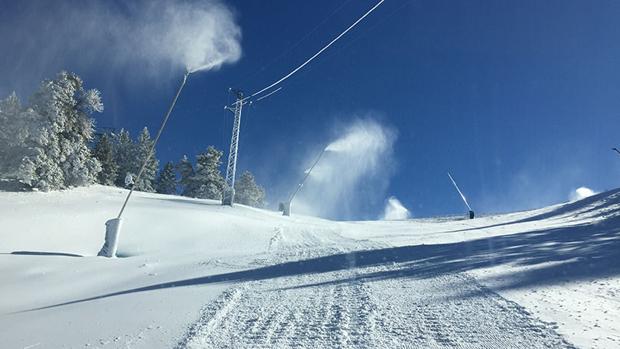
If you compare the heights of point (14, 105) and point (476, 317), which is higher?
point (14, 105)

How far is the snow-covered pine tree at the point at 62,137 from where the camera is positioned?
2928 cm

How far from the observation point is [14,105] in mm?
30188

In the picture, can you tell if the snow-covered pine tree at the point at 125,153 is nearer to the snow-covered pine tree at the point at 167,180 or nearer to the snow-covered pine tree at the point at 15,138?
the snow-covered pine tree at the point at 167,180

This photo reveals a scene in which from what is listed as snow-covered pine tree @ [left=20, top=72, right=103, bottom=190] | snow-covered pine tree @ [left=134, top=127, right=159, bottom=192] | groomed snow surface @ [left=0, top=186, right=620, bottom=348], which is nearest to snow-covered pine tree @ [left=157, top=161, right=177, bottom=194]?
snow-covered pine tree @ [left=134, top=127, right=159, bottom=192]

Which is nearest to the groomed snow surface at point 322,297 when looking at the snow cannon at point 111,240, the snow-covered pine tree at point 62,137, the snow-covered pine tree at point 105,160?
the snow cannon at point 111,240

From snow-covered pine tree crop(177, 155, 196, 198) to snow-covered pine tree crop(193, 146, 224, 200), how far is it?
36.1 inches

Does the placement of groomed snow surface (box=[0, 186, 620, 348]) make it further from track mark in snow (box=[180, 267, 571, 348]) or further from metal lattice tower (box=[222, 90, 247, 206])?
metal lattice tower (box=[222, 90, 247, 206])

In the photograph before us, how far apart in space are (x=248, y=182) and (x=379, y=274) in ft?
196

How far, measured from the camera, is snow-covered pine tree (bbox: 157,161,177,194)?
6419 centimetres

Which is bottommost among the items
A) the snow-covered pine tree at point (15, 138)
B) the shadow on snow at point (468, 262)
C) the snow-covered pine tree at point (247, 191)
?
the shadow on snow at point (468, 262)

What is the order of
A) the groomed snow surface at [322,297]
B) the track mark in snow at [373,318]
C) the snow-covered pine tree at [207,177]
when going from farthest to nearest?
the snow-covered pine tree at [207,177]
the groomed snow surface at [322,297]
the track mark in snow at [373,318]

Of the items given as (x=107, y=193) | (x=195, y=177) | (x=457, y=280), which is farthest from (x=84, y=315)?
(x=195, y=177)

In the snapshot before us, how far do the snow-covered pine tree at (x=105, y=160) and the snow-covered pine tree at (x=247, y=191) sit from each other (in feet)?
62.5

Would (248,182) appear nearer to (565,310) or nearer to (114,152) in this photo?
(114,152)
